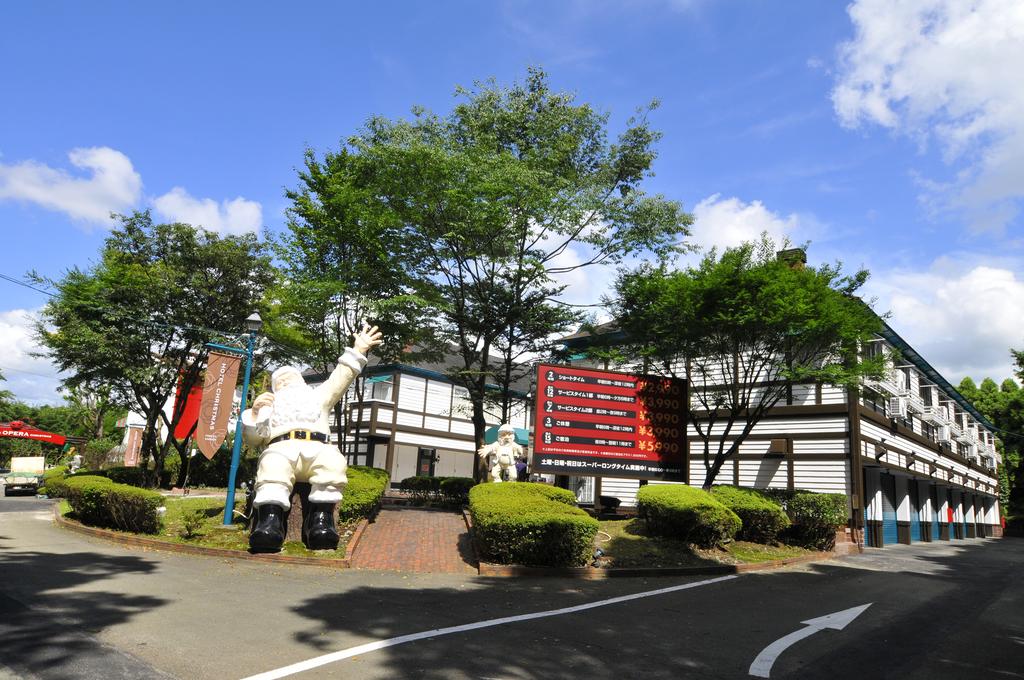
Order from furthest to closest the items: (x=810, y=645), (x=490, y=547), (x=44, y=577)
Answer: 1. (x=490, y=547)
2. (x=44, y=577)
3. (x=810, y=645)

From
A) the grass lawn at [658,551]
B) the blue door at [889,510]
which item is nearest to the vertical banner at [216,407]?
the grass lawn at [658,551]

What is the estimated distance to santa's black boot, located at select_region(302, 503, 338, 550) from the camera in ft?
25.3

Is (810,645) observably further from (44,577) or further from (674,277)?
(674,277)

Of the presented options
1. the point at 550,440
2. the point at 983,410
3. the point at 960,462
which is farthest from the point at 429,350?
the point at 983,410

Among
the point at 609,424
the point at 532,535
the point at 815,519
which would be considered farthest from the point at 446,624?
the point at 815,519

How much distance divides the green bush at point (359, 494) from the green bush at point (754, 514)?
8.05 metres

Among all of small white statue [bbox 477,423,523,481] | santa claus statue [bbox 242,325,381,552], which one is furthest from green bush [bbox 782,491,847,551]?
santa claus statue [bbox 242,325,381,552]

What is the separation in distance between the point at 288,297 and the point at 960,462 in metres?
36.0

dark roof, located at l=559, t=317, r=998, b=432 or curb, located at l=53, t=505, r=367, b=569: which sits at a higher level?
dark roof, located at l=559, t=317, r=998, b=432

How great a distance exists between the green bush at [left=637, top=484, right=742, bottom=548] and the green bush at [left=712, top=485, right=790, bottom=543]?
3.61 ft

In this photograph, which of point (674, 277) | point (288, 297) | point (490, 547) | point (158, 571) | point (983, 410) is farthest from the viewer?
point (983, 410)

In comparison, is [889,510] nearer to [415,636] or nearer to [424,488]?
[424,488]

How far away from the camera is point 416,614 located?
728cm

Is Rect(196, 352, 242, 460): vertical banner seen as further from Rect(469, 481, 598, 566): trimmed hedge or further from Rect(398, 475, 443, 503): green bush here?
Rect(398, 475, 443, 503): green bush
